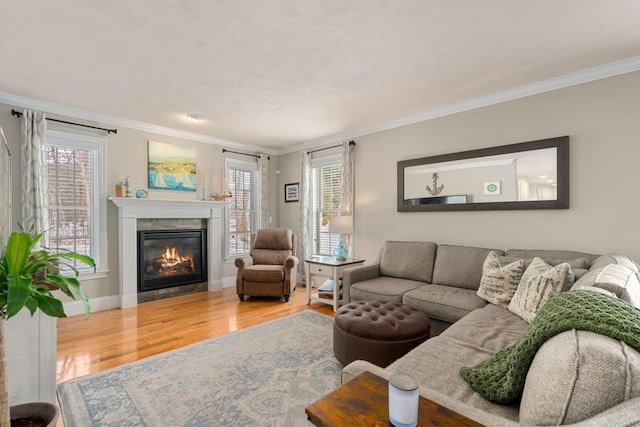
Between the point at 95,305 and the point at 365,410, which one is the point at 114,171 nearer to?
the point at 95,305

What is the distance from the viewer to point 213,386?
7.46 ft

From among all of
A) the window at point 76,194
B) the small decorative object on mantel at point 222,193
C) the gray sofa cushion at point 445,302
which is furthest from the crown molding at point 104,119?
the gray sofa cushion at point 445,302

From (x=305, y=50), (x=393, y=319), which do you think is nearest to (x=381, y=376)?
(x=393, y=319)

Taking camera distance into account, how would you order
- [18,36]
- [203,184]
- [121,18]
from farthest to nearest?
[203,184]
[18,36]
[121,18]

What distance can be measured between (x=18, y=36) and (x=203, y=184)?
299 centimetres

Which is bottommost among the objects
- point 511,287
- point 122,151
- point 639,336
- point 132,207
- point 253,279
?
point 253,279

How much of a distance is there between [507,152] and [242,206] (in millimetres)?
4147

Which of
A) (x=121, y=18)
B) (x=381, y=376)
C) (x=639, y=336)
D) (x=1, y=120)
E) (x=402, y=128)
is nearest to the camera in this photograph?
(x=639, y=336)

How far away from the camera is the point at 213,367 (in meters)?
2.54

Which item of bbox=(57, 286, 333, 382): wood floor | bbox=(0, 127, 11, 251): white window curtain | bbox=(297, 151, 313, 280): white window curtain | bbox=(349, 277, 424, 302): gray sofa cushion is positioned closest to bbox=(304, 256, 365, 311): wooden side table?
bbox=(57, 286, 333, 382): wood floor

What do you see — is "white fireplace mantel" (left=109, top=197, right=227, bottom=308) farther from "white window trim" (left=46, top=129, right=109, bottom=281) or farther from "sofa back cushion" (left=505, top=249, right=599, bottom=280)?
"sofa back cushion" (left=505, top=249, right=599, bottom=280)

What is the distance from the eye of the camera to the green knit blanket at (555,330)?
918mm

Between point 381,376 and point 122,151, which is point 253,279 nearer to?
point 122,151

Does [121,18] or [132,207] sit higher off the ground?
[121,18]
